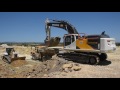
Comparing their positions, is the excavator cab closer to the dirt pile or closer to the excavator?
the dirt pile

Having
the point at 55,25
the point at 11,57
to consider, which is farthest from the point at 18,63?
the point at 55,25

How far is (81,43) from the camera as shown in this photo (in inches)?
655

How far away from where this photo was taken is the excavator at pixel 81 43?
15.3m

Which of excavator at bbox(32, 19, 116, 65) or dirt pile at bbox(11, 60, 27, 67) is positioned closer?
excavator at bbox(32, 19, 116, 65)

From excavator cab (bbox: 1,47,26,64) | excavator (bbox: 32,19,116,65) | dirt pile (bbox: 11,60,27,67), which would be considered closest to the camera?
excavator (bbox: 32,19,116,65)

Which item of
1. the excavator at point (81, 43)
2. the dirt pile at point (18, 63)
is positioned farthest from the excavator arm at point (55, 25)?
the dirt pile at point (18, 63)

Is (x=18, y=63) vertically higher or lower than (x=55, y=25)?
lower

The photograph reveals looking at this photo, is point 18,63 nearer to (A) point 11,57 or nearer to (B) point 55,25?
(A) point 11,57

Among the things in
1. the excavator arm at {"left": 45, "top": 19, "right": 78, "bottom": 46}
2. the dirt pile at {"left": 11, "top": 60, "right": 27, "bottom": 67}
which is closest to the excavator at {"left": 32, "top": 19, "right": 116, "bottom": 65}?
the excavator arm at {"left": 45, "top": 19, "right": 78, "bottom": 46}

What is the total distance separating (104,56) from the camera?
690 inches

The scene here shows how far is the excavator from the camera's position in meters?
15.3

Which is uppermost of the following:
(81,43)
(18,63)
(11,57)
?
(81,43)
